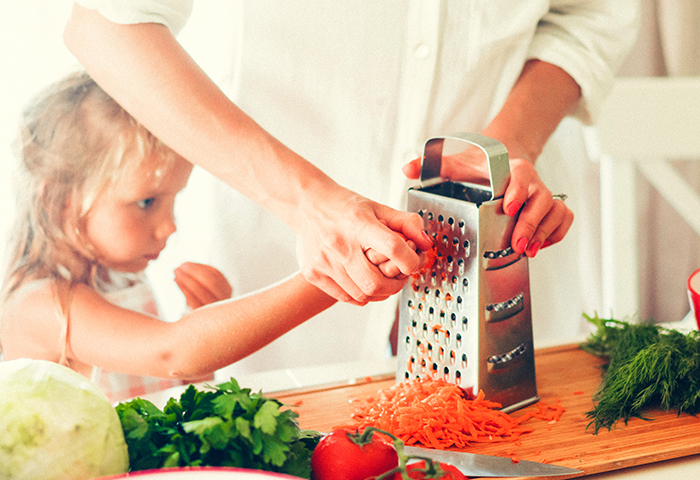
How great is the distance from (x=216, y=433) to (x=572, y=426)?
449 millimetres

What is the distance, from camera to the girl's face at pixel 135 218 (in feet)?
3.57

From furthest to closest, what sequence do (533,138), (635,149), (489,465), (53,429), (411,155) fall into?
(635,149), (411,155), (533,138), (489,465), (53,429)

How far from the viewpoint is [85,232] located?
109cm

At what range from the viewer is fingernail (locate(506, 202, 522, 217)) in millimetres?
728

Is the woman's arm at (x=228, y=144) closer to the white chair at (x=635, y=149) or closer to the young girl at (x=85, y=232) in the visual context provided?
the young girl at (x=85, y=232)

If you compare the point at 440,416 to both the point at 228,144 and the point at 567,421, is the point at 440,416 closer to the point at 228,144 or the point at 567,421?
the point at 567,421

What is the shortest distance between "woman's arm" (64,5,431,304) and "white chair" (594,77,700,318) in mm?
1064

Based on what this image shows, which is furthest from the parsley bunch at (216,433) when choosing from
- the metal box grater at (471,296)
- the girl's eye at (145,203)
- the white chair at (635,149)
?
the white chair at (635,149)

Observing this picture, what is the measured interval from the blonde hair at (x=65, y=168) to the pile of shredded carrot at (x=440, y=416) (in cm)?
62

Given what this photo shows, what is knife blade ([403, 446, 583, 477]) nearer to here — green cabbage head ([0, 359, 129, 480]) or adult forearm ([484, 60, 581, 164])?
green cabbage head ([0, 359, 129, 480])

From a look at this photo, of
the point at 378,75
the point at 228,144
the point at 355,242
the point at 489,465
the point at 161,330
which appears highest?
the point at 378,75

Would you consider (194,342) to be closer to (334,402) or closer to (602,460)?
(334,402)

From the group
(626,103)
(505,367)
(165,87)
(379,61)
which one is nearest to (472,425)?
(505,367)

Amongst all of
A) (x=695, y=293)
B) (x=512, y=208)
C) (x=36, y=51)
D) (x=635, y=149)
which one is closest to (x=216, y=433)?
(x=512, y=208)
